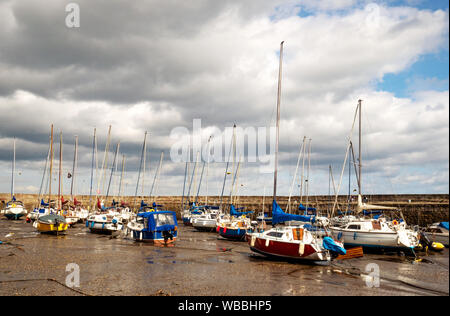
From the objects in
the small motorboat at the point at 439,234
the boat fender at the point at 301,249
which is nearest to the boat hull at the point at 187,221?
the small motorboat at the point at 439,234

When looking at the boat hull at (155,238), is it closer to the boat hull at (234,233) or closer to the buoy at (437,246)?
the boat hull at (234,233)

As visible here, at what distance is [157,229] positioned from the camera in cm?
3119

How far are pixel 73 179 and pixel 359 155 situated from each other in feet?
153

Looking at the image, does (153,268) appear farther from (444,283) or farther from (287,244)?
(444,283)

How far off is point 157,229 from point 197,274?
553 inches

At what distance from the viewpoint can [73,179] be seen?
59125 mm

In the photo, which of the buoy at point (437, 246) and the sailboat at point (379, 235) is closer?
the sailboat at point (379, 235)

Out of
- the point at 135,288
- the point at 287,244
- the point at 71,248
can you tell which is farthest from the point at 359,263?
the point at 71,248

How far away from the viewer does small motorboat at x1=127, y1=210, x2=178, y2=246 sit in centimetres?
3109

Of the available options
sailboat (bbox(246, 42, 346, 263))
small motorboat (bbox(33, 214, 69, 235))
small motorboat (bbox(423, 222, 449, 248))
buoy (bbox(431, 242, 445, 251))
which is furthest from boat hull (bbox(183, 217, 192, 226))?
buoy (bbox(431, 242, 445, 251))

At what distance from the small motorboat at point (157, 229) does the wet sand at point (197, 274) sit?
12.9 ft

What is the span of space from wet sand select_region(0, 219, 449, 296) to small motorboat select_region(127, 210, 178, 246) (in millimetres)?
3933

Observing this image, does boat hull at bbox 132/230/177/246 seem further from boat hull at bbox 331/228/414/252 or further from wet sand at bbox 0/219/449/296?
boat hull at bbox 331/228/414/252

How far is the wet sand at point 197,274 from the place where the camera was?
14.5 m
